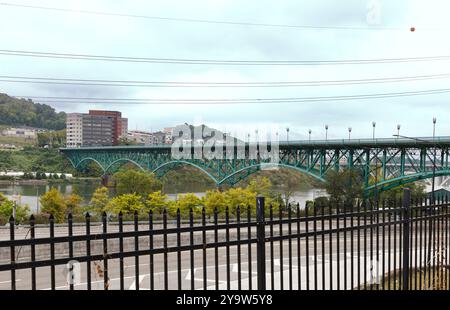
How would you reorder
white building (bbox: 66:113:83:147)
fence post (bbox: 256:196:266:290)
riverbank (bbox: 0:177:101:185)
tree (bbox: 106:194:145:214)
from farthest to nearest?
white building (bbox: 66:113:83:147) < riverbank (bbox: 0:177:101:185) < tree (bbox: 106:194:145:214) < fence post (bbox: 256:196:266:290)

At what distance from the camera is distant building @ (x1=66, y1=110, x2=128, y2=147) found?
143 m

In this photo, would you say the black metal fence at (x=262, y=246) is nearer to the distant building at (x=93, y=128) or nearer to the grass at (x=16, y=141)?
the distant building at (x=93, y=128)

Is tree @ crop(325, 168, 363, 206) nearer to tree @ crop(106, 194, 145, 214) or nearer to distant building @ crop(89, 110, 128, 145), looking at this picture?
tree @ crop(106, 194, 145, 214)

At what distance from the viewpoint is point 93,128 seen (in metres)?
152

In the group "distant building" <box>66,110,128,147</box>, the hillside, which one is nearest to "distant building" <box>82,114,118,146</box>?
"distant building" <box>66,110,128,147</box>

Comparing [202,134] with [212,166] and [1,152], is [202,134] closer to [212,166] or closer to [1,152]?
Answer: [212,166]

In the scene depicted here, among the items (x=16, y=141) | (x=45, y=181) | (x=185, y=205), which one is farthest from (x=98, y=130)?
(x=185, y=205)

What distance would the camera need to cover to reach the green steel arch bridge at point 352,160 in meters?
39.1

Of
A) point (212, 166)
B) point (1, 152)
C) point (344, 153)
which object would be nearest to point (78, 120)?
point (1, 152)

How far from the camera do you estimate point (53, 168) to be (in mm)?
105312

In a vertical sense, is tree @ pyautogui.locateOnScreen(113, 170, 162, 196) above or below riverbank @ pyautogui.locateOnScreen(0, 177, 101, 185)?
above

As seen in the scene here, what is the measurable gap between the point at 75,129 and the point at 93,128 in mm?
6790
